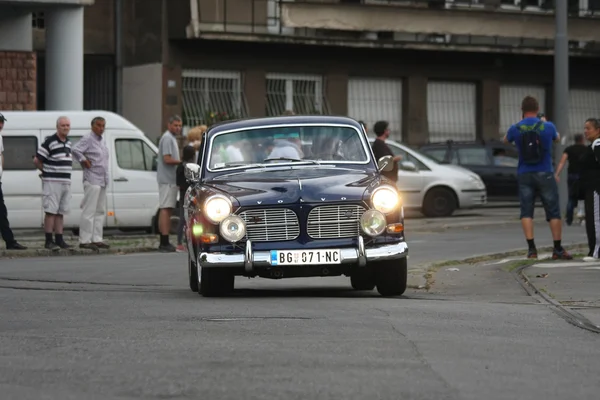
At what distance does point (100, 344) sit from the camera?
28.8 feet

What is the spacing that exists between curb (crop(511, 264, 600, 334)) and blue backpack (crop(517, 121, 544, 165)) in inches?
67.8

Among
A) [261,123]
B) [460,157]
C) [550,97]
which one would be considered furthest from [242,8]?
[261,123]

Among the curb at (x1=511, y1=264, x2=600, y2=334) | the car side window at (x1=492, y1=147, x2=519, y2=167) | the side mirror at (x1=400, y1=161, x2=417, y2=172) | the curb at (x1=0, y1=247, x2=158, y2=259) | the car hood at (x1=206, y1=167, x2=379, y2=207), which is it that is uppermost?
the car side window at (x1=492, y1=147, x2=519, y2=167)

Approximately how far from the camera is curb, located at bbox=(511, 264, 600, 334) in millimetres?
10242

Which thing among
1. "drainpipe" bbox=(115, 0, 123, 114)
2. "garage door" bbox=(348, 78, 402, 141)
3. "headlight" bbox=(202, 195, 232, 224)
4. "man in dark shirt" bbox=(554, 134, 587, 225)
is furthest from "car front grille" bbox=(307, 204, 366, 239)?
"garage door" bbox=(348, 78, 402, 141)

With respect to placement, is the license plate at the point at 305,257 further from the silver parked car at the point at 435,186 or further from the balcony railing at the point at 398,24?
the balcony railing at the point at 398,24

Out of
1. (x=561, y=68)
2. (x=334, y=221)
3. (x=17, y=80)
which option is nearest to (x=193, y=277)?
(x=334, y=221)

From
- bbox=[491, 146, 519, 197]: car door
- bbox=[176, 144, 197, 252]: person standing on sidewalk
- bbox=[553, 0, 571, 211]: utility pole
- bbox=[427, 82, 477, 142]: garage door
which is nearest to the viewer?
bbox=[176, 144, 197, 252]: person standing on sidewalk

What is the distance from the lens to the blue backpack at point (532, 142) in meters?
17.0

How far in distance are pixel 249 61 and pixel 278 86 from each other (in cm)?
121

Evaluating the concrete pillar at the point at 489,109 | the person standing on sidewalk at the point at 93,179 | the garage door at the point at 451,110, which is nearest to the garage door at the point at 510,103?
the concrete pillar at the point at 489,109

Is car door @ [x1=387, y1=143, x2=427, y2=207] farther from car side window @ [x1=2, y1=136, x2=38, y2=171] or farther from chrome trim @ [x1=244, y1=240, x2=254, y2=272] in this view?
chrome trim @ [x1=244, y1=240, x2=254, y2=272]

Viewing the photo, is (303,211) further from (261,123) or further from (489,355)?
(489,355)

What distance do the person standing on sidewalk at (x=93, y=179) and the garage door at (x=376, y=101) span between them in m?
21.3
